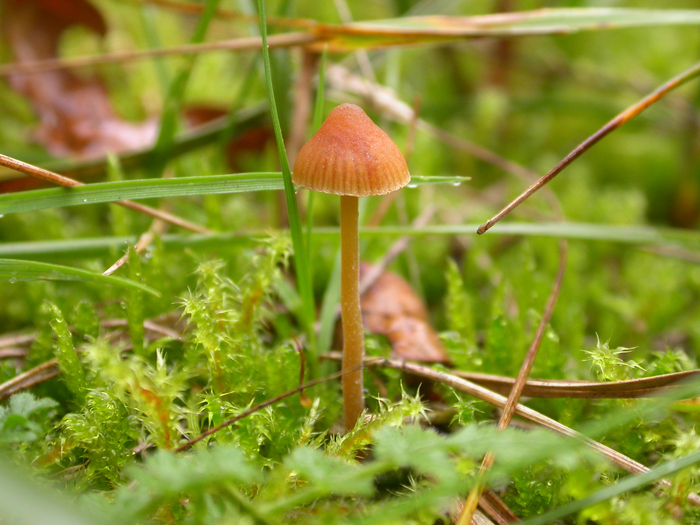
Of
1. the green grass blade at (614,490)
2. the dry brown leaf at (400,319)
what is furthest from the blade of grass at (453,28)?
the green grass blade at (614,490)

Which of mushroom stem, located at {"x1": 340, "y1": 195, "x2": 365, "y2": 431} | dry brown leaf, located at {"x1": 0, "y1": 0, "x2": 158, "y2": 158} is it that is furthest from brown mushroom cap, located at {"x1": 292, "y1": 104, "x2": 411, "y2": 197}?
dry brown leaf, located at {"x1": 0, "y1": 0, "x2": 158, "y2": 158}

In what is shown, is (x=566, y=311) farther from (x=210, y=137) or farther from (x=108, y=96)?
(x=108, y=96)

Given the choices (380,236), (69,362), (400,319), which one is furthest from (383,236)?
(69,362)

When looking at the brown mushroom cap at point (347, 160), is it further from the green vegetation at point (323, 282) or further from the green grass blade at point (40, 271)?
the green grass blade at point (40, 271)

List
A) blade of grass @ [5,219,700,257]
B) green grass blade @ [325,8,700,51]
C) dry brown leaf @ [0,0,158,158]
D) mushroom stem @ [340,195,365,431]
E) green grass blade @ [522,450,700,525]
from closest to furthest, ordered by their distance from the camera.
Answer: green grass blade @ [522,450,700,525] → mushroom stem @ [340,195,365,431] → blade of grass @ [5,219,700,257] → green grass blade @ [325,8,700,51] → dry brown leaf @ [0,0,158,158]

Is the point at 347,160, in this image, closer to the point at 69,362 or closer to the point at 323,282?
the point at 69,362

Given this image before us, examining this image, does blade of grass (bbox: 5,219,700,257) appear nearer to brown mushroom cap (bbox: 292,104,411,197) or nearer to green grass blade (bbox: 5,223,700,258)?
green grass blade (bbox: 5,223,700,258)

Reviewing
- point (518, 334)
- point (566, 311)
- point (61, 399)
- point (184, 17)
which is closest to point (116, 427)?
point (61, 399)
